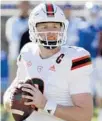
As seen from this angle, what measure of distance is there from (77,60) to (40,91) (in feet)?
0.95

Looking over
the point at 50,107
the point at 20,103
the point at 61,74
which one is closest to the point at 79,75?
the point at 61,74

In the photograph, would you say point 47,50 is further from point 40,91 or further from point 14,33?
point 14,33

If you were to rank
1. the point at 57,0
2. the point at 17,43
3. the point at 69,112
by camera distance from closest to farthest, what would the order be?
the point at 69,112, the point at 17,43, the point at 57,0

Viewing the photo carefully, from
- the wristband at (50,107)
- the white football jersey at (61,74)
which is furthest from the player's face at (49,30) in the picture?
the wristband at (50,107)

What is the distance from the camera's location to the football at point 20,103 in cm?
355

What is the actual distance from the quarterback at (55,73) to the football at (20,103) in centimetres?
3

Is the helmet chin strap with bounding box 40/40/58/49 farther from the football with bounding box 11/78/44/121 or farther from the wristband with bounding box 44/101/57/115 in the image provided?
the wristband with bounding box 44/101/57/115

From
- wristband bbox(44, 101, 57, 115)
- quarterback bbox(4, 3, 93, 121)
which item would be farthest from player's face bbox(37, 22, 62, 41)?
wristband bbox(44, 101, 57, 115)

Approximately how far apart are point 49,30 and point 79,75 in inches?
12.5

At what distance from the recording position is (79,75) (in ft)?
11.6

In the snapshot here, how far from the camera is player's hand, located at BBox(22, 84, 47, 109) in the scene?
3.46 metres

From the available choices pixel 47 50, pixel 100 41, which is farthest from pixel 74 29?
pixel 47 50

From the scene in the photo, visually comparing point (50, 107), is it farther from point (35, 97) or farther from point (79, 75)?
point (79, 75)

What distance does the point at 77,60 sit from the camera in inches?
142
